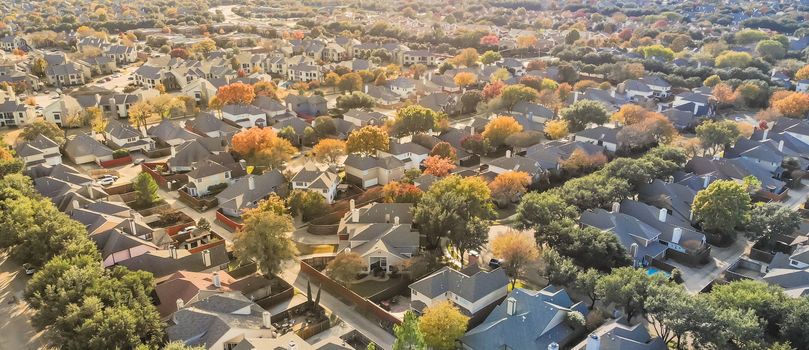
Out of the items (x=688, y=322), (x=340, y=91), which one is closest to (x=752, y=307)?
(x=688, y=322)

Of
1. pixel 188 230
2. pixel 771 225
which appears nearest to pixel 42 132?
pixel 188 230

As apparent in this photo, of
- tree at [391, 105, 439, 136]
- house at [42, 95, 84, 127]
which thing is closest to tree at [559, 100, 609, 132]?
tree at [391, 105, 439, 136]

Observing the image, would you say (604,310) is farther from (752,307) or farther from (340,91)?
(340,91)

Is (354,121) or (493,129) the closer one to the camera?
(493,129)

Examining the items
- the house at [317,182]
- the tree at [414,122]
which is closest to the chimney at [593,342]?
the house at [317,182]

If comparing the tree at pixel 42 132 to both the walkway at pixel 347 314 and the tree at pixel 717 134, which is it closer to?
the walkway at pixel 347 314

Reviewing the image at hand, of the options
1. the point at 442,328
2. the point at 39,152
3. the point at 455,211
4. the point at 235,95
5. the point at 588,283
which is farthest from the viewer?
the point at 235,95

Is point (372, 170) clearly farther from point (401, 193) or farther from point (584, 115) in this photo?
point (584, 115)
